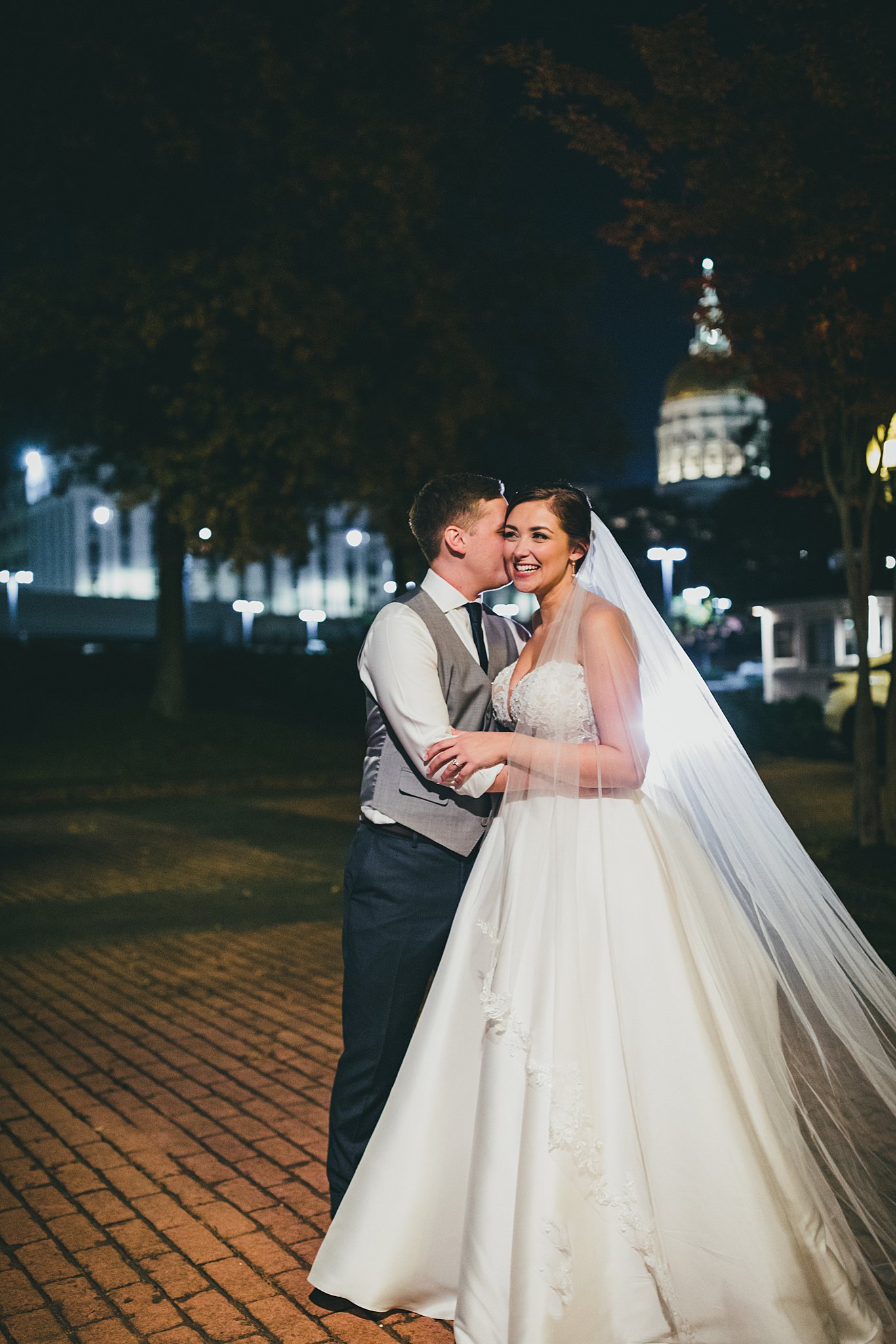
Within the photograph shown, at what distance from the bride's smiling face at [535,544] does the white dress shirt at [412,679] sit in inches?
8.3

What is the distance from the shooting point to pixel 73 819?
1455 cm

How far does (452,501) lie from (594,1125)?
1.77m

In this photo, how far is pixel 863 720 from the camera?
1023cm

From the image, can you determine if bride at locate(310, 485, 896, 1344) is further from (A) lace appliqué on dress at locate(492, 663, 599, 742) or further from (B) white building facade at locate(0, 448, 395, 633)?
(B) white building facade at locate(0, 448, 395, 633)

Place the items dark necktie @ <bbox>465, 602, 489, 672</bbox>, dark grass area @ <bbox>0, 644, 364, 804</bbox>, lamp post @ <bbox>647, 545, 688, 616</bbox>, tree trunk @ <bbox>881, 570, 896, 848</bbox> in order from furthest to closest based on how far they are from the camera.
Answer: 1. lamp post @ <bbox>647, 545, 688, 616</bbox>
2. dark grass area @ <bbox>0, 644, 364, 804</bbox>
3. tree trunk @ <bbox>881, 570, 896, 848</bbox>
4. dark necktie @ <bbox>465, 602, 489, 672</bbox>

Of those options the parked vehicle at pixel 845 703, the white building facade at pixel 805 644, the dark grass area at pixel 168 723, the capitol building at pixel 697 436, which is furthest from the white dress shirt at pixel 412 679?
the capitol building at pixel 697 436

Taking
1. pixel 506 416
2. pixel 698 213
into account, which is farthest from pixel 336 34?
pixel 698 213

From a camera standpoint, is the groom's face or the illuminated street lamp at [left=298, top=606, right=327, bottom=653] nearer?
the groom's face

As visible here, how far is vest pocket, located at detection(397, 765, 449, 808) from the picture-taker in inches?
136

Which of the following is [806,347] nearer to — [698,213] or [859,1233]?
[698,213]

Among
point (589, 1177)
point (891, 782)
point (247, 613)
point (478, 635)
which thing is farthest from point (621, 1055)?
point (247, 613)

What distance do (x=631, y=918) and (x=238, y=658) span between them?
1281 inches

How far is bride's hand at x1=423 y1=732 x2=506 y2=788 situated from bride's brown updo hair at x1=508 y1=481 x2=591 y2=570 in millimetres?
681

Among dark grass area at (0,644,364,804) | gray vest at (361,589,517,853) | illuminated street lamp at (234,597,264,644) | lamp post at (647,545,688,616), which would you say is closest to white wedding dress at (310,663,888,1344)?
gray vest at (361,589,517,853)
